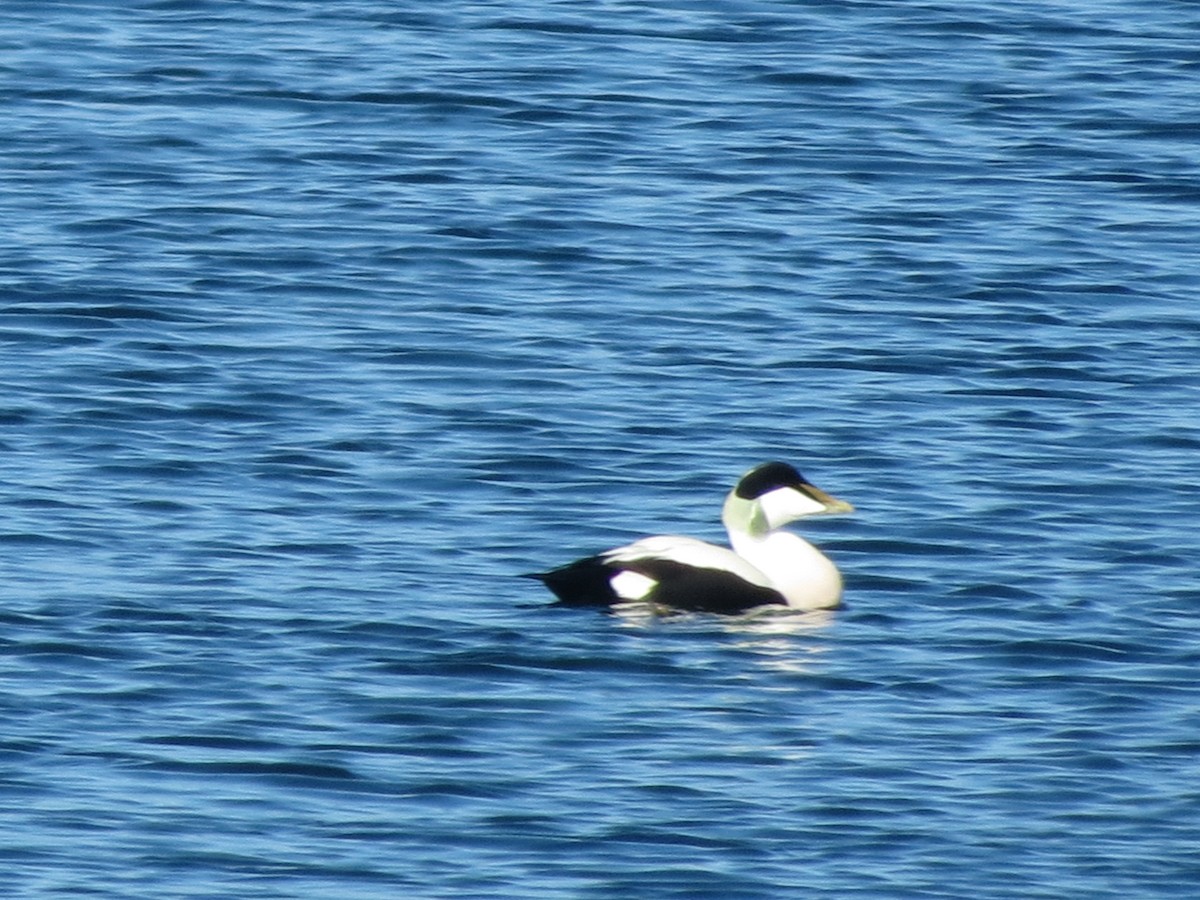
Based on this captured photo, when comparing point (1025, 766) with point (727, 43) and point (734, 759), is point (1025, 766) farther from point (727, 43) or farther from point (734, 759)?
point (727, 43)

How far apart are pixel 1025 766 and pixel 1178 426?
4032mm

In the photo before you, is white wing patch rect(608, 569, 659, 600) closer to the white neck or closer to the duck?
the duck

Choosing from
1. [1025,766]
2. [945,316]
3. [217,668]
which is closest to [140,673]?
[217,668]

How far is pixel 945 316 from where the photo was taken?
47.6 ft

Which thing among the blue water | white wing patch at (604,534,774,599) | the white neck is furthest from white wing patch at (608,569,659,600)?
the white neck

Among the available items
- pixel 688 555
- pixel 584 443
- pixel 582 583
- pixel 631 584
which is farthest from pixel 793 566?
pixel 584 443

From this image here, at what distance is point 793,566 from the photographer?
11039mm

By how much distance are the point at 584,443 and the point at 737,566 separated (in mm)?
1534

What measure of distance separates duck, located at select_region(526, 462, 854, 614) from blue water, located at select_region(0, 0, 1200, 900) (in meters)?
0.13

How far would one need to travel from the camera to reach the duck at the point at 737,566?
10516mm

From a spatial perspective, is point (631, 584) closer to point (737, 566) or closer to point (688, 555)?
point (688, 555)

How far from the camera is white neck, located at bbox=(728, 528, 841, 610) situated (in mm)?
10852

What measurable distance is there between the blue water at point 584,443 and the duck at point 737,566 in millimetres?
133

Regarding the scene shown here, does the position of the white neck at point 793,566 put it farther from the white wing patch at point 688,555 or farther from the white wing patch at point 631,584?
the white wing patch at point 631,584
